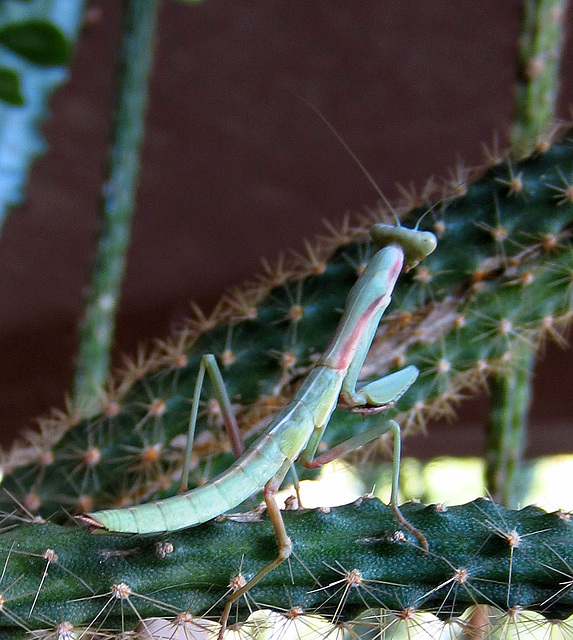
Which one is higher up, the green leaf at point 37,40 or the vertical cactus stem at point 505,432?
the green leaf at point 37,40

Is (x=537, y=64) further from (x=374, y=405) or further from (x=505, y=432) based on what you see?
(x=374, y=405)

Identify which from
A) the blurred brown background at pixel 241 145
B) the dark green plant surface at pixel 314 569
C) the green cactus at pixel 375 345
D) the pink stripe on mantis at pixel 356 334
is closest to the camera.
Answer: the dark green plant surface at pixel 314 569

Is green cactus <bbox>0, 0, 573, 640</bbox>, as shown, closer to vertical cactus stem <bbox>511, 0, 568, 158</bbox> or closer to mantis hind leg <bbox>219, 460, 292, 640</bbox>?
mantis hind leg <bbox>219, 460, 292, 640</bbox>

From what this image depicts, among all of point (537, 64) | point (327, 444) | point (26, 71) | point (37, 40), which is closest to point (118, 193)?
point (26, 71)

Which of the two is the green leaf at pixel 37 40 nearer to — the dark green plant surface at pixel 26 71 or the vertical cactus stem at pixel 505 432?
the dark green plant surface at pixel 26 71

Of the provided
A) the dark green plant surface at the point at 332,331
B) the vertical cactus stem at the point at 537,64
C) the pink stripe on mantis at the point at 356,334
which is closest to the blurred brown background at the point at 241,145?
the vertical cactus stem at the point at 537,64

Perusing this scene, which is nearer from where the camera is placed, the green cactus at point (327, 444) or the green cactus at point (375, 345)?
the green cactus at point (327, 444)
